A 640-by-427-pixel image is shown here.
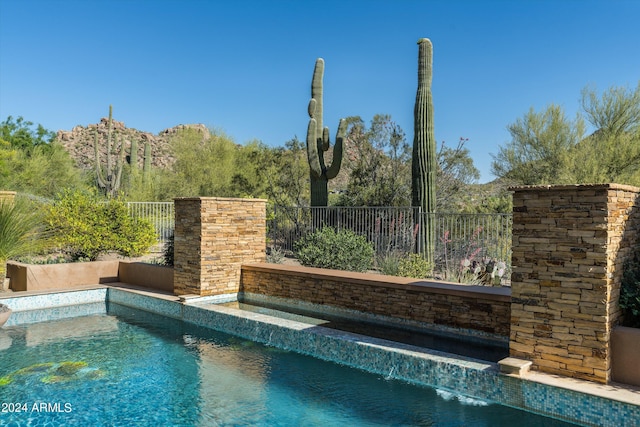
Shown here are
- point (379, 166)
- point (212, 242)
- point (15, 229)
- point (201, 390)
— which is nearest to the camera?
point (201, 390)

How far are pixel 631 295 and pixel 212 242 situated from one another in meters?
6.03

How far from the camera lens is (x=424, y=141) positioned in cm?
1230

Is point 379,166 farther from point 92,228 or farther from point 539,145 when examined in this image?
point 92,228

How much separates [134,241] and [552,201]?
32.6 ft

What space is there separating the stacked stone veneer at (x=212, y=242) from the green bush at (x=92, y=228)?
3413mm

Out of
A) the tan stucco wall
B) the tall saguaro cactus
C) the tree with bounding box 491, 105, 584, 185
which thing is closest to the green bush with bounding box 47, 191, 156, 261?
the tan stucco wall

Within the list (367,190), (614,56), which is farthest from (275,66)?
(614,56)

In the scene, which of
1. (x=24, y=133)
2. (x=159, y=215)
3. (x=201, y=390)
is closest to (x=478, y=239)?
(x=201, y=390)

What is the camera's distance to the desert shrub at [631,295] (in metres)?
4.22

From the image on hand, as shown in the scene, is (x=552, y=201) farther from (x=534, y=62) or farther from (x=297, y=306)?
(x=534, y=62)

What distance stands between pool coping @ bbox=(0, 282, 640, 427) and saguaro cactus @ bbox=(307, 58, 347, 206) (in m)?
7.61

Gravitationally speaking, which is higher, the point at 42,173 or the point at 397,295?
the point at 42,173

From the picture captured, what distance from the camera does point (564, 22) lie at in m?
17.2

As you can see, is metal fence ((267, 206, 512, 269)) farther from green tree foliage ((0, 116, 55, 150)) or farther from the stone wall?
green tree foliage ((0, 116, 55, 150))
